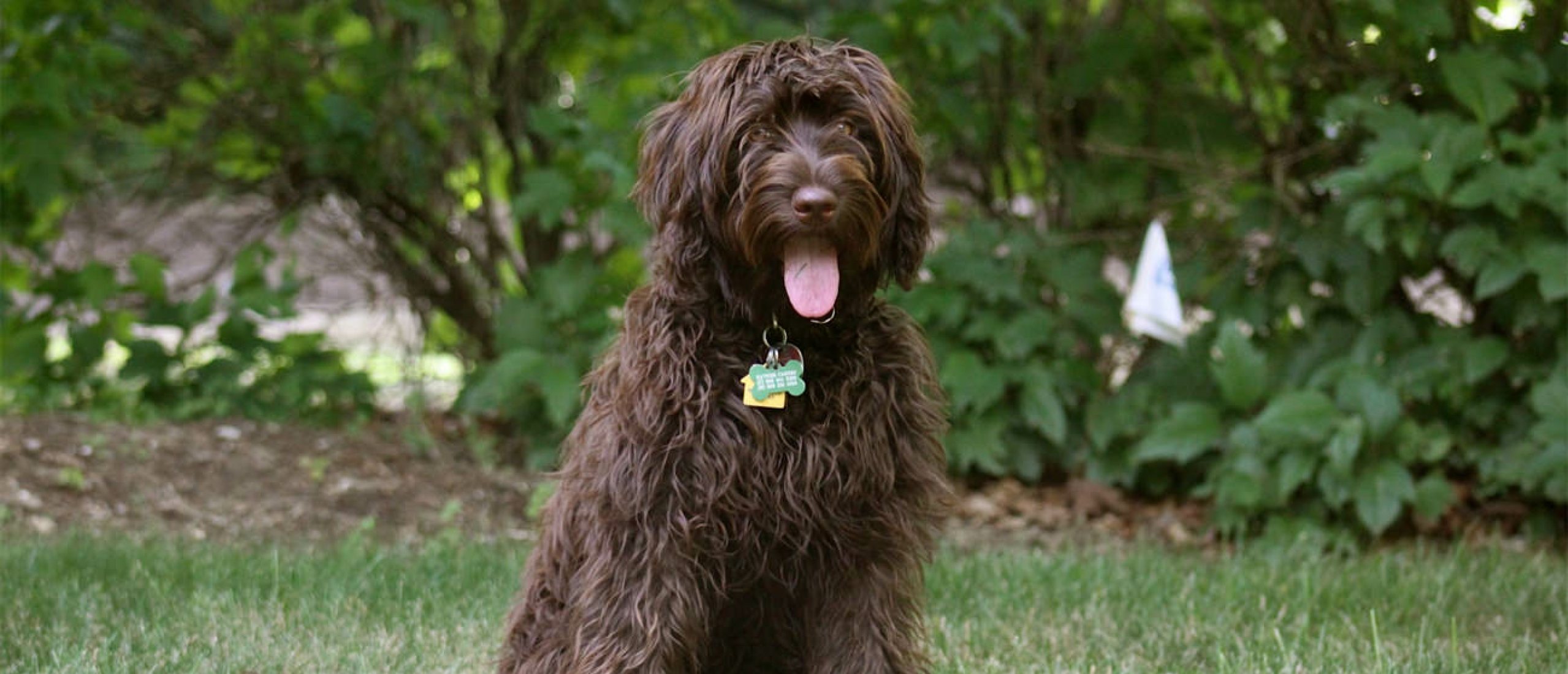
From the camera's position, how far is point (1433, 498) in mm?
5871

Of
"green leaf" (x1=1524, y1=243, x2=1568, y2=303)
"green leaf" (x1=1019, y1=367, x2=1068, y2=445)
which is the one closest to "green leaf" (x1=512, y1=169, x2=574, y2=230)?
"green leaf" (x1=1019, y1=367, x2=1068, y2=445)

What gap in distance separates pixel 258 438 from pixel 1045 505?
3307 mm

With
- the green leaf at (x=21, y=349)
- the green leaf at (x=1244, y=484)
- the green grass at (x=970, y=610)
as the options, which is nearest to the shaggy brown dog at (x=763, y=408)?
the green grass at (x=970, y=610)

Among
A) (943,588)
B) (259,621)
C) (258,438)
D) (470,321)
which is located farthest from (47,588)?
(470,321)

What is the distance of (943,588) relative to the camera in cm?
520

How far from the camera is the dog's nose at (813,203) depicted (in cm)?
312

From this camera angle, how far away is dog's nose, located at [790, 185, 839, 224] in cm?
312

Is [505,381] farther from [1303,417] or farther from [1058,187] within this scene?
[1303,417]

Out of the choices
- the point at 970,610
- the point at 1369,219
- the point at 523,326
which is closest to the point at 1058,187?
the point at 1369,219

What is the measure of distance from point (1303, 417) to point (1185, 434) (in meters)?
0.50

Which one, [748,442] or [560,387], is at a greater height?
[748,442]

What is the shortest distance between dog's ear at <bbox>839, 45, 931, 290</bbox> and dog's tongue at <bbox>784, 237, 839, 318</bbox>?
18 centimetres

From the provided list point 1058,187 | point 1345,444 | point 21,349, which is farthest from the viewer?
point 1058,187

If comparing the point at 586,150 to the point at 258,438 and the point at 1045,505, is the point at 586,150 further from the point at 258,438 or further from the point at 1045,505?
the point at 1045,505
